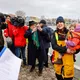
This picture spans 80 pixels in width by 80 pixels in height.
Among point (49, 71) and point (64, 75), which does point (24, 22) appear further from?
point (64, 75)

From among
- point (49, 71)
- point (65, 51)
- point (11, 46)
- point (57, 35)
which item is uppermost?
point (57, 35)

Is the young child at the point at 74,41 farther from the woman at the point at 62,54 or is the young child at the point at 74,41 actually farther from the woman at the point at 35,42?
the woman at the point at 35,42

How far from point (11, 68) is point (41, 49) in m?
3.98

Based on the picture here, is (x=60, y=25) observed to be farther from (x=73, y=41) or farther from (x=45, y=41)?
(x=45, y=41)

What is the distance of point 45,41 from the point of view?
6.79 metres

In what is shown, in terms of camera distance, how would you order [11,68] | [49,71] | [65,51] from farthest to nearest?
[49,71] → [65,51] → [11,68]

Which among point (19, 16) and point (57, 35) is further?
point (19, 16)

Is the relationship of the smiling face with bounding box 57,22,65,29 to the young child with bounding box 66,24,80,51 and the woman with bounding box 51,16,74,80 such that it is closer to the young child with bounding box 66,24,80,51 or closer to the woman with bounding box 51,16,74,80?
the woman with bounding box 51,16,74,80

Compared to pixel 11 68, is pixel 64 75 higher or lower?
lower

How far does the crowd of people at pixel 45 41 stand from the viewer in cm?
368

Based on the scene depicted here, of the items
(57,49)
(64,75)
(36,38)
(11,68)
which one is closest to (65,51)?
(57,49)

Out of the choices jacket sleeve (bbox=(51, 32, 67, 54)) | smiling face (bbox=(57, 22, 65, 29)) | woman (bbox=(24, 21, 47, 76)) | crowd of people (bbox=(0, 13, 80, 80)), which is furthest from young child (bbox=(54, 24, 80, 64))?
woman (bbox=(24, 21, 47, 76))

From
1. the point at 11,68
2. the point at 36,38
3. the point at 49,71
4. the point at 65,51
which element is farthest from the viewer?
the point at 49,71

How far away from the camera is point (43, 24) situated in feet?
22.4
